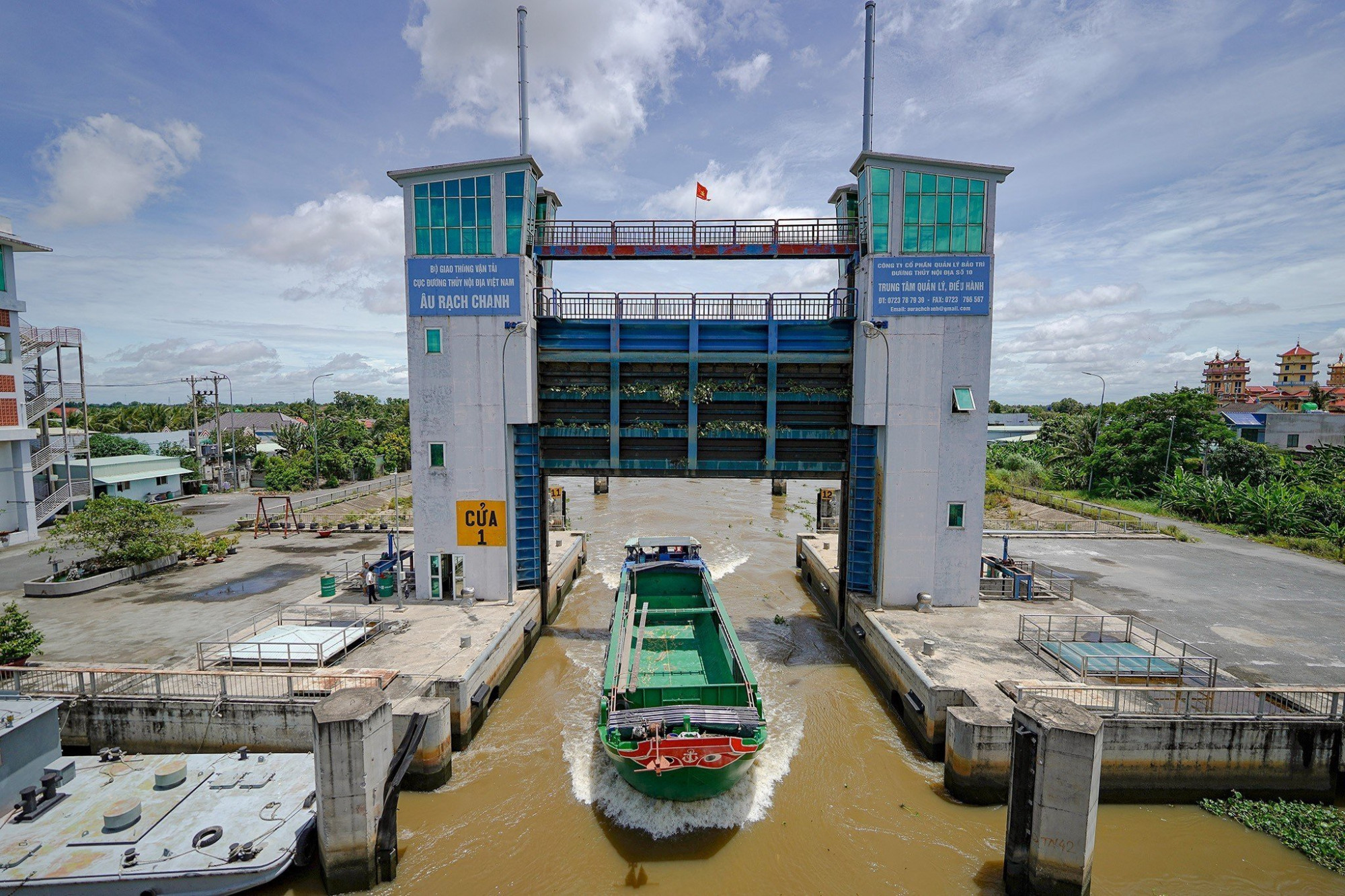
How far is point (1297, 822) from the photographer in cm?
1080

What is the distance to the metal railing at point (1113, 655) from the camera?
42.0ft

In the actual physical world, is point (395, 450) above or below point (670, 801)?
above

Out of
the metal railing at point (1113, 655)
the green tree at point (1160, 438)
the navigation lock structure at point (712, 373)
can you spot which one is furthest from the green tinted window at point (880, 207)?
the green tree at point (1160, 438)

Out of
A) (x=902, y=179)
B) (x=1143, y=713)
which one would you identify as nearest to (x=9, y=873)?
(x=1143, y=713)

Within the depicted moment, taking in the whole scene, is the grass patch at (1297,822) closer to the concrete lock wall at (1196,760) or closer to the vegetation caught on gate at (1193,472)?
the concrete lock wall at (1196,760)

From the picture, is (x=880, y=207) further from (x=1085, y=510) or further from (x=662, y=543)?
(x=1085, y=510)

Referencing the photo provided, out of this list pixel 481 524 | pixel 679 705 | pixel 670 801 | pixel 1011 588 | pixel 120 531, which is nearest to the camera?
pixel 679 705

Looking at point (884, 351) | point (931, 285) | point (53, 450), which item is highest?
point (931, 285)

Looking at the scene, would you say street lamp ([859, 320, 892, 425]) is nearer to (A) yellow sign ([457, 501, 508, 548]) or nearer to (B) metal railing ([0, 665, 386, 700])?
(A) yellow sign ([457, 501, 508, 548])

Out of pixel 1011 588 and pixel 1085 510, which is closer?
pixel 1011 588

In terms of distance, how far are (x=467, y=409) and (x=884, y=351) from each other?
12289mm

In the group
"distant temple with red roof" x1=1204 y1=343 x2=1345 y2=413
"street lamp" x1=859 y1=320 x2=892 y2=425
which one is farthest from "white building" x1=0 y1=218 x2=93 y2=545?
"distant temple with red roof" x1=1204 y1=343 x2=1345 y2=413

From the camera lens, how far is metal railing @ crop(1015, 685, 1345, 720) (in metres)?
11.5

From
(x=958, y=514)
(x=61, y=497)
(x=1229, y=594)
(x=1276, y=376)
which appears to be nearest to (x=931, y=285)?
(x=958, y=514)
